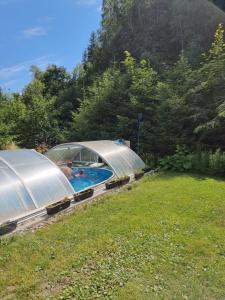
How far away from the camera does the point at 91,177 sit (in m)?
10.4

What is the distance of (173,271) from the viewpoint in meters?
4.03

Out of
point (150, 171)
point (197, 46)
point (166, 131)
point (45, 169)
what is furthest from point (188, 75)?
point (45, 169)

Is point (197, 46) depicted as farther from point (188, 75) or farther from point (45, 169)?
point (45, 169)

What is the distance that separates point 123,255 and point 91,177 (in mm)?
5997

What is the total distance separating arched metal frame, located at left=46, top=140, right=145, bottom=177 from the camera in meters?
10.0

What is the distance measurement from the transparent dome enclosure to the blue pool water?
2073 millimetres

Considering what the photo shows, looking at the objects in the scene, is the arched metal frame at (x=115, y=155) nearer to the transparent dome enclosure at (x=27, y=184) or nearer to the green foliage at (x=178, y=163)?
the green foliage at (x=178, y=163)

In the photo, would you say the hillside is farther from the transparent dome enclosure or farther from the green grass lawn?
the green grass lawn

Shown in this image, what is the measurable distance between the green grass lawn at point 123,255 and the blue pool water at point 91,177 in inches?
107

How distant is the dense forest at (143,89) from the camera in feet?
41.0

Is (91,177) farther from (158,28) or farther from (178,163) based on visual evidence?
(158,28)

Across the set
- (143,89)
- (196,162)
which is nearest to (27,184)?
(196,162)

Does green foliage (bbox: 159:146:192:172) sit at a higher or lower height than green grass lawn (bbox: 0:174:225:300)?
higher

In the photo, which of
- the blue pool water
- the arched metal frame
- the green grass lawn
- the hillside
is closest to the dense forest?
the hillside
